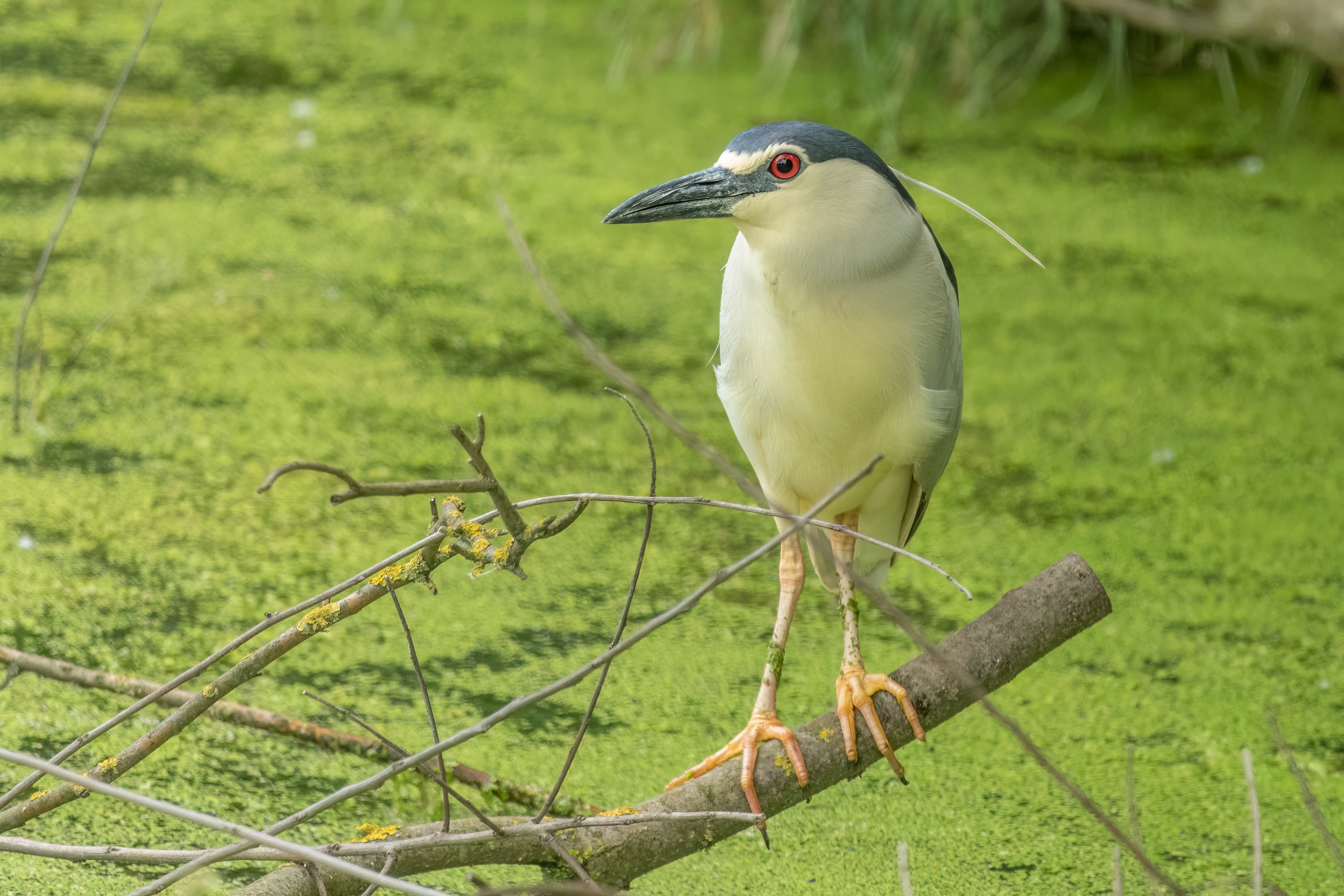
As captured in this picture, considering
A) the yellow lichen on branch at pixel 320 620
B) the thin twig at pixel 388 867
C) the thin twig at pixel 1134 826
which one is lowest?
the thin twig at pixel 1134 826

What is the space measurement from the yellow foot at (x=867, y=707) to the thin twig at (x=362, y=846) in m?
0.26

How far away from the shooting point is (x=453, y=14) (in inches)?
170

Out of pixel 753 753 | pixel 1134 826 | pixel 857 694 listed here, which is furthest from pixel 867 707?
pixel 1134 826

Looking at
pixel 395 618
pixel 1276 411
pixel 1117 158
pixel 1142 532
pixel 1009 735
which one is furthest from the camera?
pixel 1117 158

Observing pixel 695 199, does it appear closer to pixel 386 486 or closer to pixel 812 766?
pixel 386 486

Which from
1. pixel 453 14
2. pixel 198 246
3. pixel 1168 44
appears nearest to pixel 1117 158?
pixel 1168 44

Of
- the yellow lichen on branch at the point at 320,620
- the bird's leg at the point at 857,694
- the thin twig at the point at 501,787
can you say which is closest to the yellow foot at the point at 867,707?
the bird's leg at the point at 857,694

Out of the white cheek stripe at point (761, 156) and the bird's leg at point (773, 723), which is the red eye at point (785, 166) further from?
the bird's leg at point (773, 723)

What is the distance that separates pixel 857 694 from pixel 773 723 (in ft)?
0.35

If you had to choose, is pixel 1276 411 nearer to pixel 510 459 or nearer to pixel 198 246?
pixel 510 459

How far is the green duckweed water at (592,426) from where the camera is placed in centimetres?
190

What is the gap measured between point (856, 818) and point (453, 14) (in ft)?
10.6

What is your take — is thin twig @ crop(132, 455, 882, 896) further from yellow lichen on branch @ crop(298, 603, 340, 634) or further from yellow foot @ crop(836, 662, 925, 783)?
yellow foot @ crop(836, 662, 925, 783)

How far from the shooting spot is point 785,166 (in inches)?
55.6
